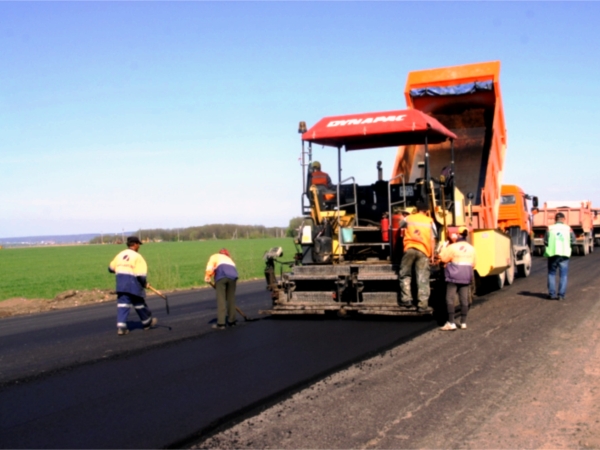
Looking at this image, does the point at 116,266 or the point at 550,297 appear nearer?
the point at 116,266

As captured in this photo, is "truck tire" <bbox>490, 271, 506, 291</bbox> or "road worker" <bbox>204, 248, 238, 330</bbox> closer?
"road worker" <bbox>204, 248, 238, 330</bbox>

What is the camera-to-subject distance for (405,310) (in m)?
9.77

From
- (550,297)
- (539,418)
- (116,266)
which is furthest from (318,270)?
(539,418)

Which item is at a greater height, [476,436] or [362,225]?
[362,225]

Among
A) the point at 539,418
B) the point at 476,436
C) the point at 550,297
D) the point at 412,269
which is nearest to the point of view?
the point at 476,436

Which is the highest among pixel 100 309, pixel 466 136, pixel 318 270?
pixel 466 136

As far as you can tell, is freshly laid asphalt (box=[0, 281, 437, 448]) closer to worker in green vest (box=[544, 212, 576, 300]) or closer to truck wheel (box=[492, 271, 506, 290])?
worker in green vest (box=[544, 212, 576, 300])

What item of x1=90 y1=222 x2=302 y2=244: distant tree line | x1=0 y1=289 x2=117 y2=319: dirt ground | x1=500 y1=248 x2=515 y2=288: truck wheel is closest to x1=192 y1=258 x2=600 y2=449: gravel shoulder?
x1=500 y1=248 x2=515 y2=288: truck wheel

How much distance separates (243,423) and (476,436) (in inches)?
66.1

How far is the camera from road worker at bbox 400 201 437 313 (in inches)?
380

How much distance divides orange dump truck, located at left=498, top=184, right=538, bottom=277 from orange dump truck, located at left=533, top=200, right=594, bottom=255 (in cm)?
881

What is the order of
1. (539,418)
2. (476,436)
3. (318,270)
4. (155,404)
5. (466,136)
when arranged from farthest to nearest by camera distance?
1. (466,136)
2. (318,270)
3. (155,404)
4. (539,418)
5. (476,436)

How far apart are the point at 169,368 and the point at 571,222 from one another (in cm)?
2448

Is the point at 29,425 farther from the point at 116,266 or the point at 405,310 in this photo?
the point at 405,310
